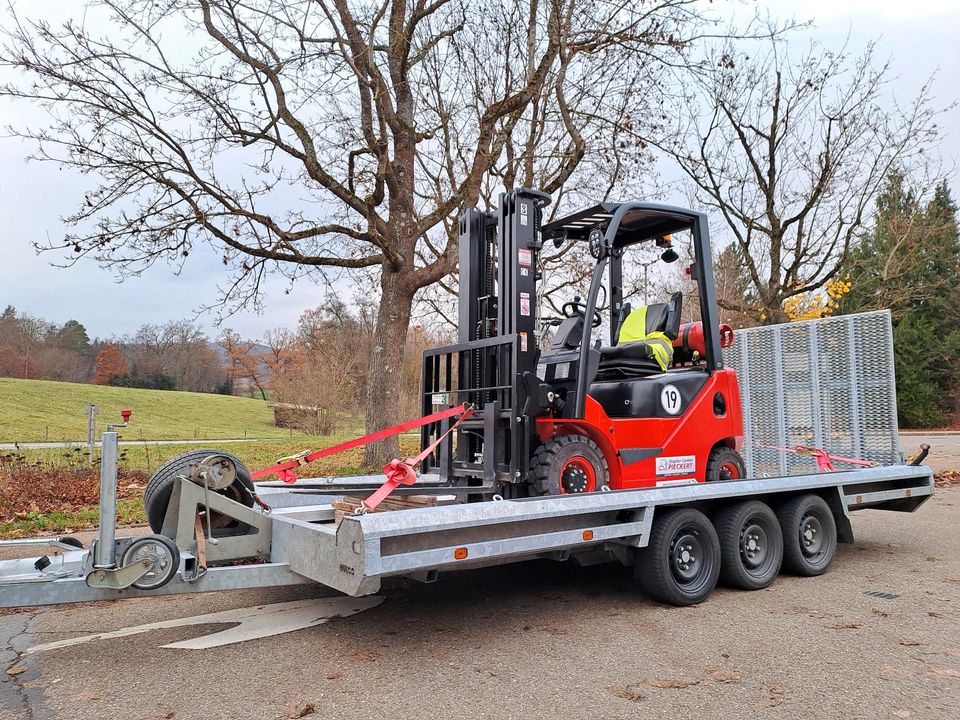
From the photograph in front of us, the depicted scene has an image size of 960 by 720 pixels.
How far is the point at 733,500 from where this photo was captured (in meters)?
6.09

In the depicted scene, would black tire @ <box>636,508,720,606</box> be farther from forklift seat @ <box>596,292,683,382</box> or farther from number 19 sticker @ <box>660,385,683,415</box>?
forklift seat @ <box>596,292,683,382</box>

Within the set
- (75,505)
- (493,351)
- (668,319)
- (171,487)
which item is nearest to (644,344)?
(668,319)

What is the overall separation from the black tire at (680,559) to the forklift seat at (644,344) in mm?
1382

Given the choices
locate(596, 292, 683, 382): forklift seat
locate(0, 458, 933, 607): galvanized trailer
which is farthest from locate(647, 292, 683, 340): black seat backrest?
locate(0, 458, 933, 607): galvanized trailer

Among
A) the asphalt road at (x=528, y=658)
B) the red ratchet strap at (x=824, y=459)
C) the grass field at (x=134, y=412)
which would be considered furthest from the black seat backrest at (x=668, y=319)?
the grass field at (x=134, y=412)

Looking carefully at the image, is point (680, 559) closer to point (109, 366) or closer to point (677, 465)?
point (677, 465)

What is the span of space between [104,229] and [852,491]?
11157 mm

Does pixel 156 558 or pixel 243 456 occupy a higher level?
pixel 156 558

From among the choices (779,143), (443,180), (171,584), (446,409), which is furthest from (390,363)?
(779,143)

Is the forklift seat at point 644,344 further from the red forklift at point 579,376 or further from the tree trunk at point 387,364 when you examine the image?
the tree trunk at point 387,364

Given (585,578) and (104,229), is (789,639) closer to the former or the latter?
(585,578)

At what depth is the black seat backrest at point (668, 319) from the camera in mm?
6711

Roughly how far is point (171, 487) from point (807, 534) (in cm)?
526

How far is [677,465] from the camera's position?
6.36 metres
